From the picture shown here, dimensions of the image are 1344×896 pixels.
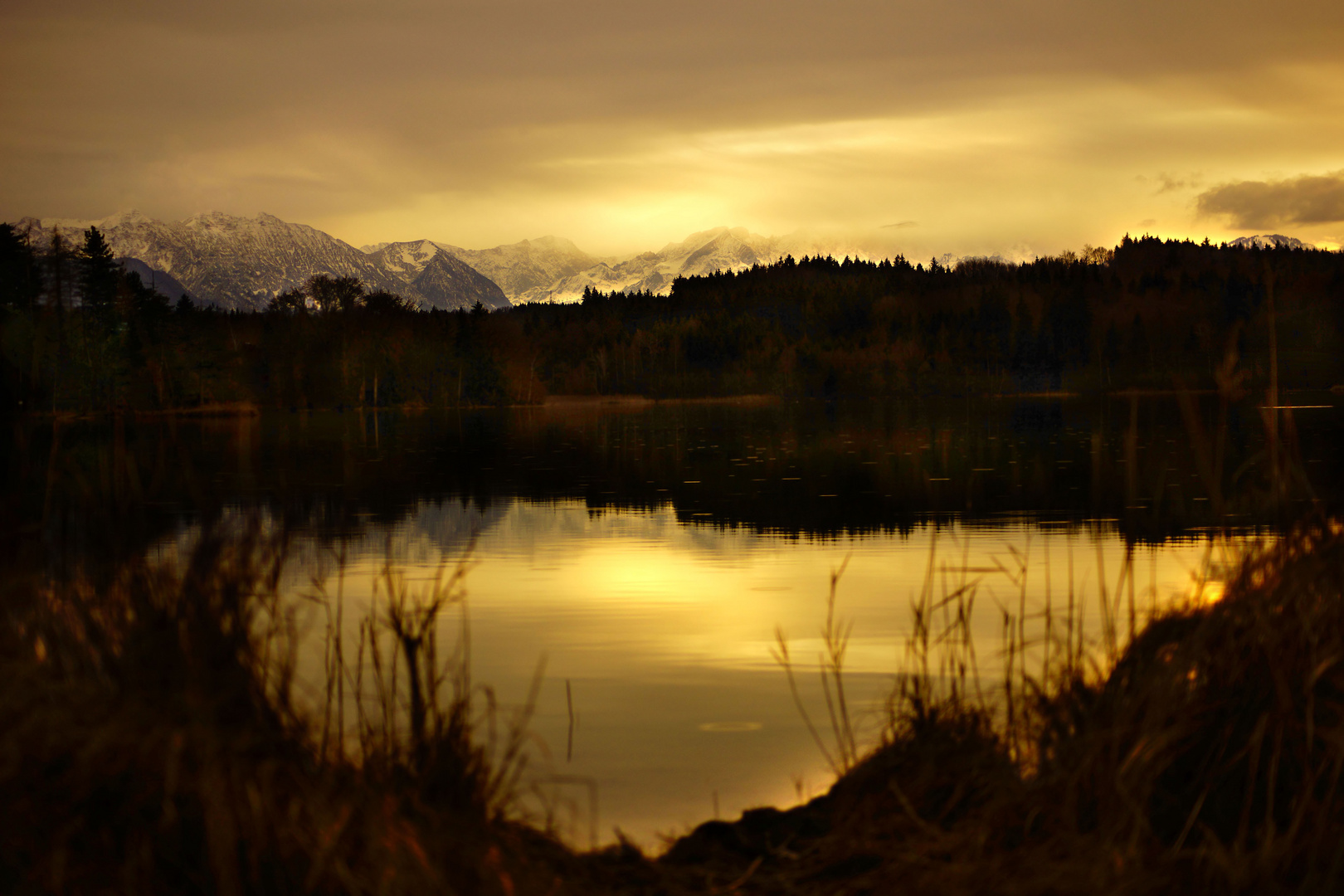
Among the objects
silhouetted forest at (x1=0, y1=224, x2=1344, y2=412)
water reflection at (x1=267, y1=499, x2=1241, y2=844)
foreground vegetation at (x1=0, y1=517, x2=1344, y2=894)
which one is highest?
silhouetted forest at (x1=0, y1=224, x2=1344, y2=412)

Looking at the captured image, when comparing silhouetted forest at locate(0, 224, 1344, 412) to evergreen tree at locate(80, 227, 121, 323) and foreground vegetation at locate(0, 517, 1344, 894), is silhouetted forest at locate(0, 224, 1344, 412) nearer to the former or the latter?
evergreen tree at locate(80, 227, 121, 323)

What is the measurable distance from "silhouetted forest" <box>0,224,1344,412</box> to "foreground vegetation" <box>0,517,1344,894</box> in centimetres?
243

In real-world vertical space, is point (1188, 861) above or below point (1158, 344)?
below

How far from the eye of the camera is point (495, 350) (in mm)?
143625

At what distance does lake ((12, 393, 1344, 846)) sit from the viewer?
29.7ft

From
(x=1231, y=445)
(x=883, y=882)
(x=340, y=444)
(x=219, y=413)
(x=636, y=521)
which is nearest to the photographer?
(x=883, y=882)

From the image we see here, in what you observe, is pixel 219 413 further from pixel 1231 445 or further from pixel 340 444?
pixel 1231 445

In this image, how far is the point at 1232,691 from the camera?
7215mm

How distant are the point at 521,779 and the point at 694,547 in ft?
43.0

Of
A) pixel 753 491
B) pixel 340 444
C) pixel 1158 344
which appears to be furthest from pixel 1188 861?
pixel 1158 344

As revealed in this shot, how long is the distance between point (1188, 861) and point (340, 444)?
2122 inches

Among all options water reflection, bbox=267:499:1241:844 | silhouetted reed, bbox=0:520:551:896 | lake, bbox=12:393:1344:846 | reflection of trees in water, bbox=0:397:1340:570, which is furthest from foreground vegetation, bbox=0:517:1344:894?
reflection of trees in water, bbox=0:397:1340:570

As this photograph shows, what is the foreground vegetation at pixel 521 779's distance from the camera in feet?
16.7

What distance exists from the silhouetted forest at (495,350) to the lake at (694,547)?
14.2 feet
